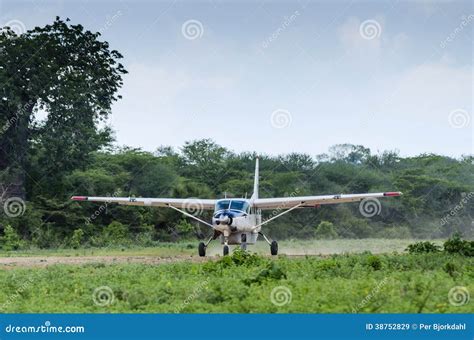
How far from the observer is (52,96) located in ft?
141

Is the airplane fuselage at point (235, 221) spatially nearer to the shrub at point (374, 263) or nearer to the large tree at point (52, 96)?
the shrub at point (374, 263)

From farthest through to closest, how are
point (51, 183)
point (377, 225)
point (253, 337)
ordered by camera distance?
1. point (377, 225)
2. point (51, 183)
3. point (253, 337)

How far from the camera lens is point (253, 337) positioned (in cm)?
1084

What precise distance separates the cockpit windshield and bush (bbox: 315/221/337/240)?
773 inches

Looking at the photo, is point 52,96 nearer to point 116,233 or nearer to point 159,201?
point 116,233

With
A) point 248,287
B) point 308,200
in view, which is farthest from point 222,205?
point 248,287

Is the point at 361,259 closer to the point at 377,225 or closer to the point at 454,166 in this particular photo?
the point at 377,225

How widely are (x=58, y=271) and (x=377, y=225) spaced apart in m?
35.7

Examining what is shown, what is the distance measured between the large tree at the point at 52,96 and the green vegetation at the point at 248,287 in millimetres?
23727

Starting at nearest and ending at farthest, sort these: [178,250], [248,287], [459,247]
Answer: [248,287]
[459,247]
[178,250]

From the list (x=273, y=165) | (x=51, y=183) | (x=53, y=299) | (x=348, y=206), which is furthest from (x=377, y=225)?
(x=53, y=299)

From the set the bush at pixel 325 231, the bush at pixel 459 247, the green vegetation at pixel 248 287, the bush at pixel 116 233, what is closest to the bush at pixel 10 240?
the bush at pixel 116 233

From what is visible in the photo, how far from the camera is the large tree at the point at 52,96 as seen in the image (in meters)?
42.0

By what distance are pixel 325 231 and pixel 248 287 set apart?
33738 mm
